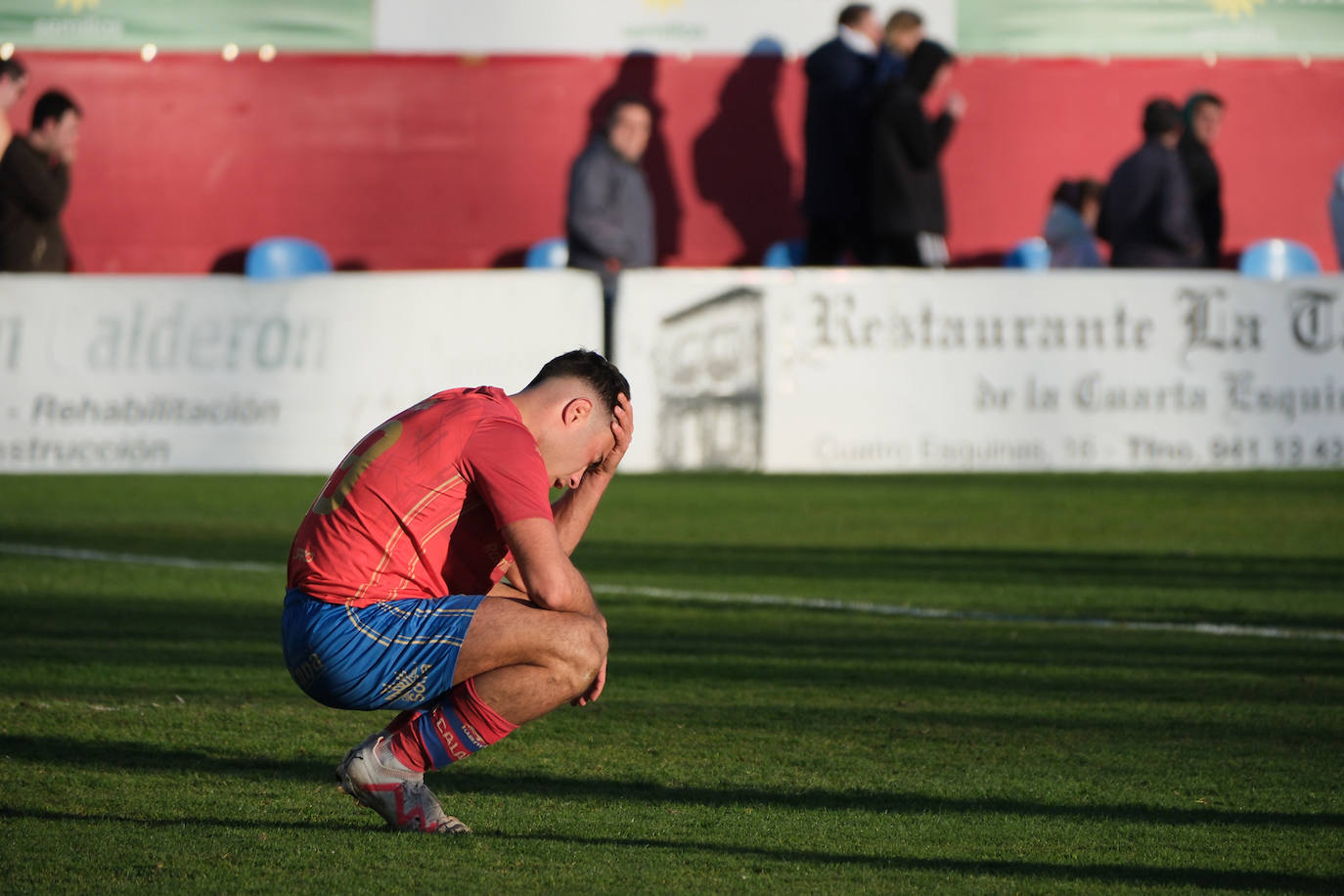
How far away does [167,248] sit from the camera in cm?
1938

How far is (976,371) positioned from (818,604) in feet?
18.3

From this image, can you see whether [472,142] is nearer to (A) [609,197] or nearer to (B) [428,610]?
(A) [609,197]

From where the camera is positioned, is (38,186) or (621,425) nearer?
(621,425)

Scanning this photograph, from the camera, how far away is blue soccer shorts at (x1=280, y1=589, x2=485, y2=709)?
3.96 m

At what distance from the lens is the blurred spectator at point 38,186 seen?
43.4 feet

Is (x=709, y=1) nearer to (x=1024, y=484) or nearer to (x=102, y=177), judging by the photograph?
(x=102, y=177)

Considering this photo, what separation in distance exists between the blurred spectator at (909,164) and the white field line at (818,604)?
648 centimetres

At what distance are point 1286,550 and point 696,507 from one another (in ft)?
11.4

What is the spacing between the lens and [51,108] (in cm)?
1326

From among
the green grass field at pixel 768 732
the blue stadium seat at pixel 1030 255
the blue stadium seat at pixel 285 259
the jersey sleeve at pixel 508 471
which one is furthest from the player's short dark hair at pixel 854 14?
the jersey sleeve at pixel 508 471

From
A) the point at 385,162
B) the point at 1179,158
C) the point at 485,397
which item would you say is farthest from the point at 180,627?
the point at 385,162

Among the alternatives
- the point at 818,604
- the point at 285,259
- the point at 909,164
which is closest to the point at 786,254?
the point at 909,164

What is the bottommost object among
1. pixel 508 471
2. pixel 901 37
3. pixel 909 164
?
pixel 508 471

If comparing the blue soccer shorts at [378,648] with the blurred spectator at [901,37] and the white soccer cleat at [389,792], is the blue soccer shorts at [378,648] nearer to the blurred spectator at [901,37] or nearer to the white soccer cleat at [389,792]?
the white soccer cleat at [389,792]
